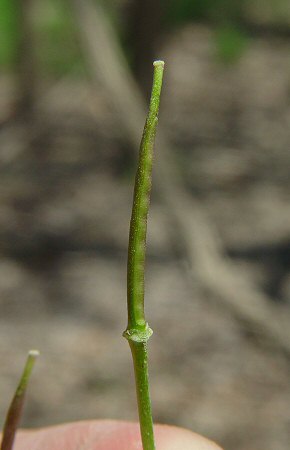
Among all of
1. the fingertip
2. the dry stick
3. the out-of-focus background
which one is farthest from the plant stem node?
the dry stick

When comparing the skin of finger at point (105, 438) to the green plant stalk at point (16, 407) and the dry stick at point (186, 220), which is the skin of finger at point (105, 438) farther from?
the dry stick at point (186, 220)

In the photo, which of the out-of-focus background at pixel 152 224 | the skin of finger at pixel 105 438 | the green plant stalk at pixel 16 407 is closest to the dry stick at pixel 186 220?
the out-of-focus background at pixel 152 224

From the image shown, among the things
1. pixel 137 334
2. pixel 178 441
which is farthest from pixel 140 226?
pixel 178 441

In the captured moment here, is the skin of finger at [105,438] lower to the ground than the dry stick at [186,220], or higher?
lower

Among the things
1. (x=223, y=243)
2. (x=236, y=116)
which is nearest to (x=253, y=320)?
(x=223, y=243)

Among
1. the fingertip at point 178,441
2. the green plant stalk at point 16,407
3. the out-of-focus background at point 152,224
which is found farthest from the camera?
the out-of-focus background at point 152,224

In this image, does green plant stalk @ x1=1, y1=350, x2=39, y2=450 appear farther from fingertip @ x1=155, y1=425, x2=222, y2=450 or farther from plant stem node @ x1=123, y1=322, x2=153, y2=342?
fingertip @ x1=155, y1=425, x2=222, y2=450

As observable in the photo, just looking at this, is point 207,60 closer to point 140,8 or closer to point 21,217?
point 140,8

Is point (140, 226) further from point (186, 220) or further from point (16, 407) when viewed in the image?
point (186, 220)
